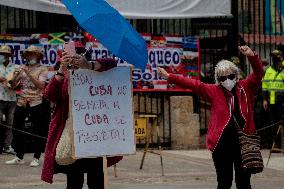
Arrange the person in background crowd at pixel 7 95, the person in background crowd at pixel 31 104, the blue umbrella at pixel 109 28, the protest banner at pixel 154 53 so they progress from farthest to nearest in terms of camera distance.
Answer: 1. the protest banner at pixel 154 53
2. the person in background crowd at pixel 7 95
3. the person in background crowd at pixel 31 104
4. the blue umbrella at pixel 109 28

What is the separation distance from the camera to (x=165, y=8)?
1530cm

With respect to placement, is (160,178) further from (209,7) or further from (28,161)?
(209,7)

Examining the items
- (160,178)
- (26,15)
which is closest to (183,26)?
(26,15)

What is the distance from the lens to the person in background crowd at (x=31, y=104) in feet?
40.7

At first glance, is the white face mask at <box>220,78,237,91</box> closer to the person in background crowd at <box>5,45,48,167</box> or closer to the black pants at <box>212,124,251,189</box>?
the black pants at <box>212,124,251,189</box>

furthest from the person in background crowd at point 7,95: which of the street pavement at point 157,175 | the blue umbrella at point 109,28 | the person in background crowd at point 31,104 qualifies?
the blue umbrella at point 109,28

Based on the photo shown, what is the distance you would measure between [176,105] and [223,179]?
7.24 meters

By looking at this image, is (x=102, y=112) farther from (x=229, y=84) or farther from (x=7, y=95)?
(x=7, y=95)

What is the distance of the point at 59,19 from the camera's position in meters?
16.1

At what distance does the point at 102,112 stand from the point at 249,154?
4.97 feet

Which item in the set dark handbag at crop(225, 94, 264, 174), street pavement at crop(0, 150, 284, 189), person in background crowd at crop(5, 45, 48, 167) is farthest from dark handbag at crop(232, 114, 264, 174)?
person in background crowd at crop(5, 45, 48, 167)

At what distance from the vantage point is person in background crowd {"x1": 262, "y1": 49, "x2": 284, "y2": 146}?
1514cm

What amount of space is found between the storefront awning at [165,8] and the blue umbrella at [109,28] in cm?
764

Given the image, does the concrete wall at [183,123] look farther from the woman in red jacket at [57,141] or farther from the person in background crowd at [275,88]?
the woman in red jacket at [57,141]
